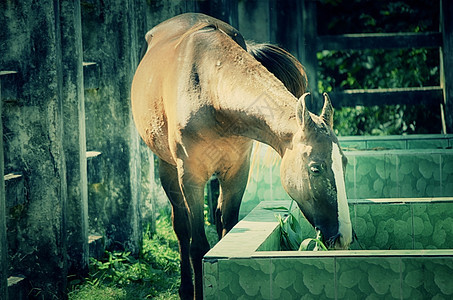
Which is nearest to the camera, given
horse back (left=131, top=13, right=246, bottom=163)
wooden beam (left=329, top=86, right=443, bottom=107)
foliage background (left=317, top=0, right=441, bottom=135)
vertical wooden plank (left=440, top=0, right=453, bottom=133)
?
horse back (left=131, top=13, right=246, bottom=163)

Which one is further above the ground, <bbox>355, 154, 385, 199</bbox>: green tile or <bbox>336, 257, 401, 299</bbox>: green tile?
<bbox>355, 154, 385, 199</bbox>: green tile

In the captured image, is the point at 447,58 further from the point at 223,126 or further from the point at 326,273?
the point at 326,273

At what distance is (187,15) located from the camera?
18.0 ft

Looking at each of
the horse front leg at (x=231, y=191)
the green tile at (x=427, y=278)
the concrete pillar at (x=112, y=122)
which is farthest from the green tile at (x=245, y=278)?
the concrete pillar at (x=112, y=122)

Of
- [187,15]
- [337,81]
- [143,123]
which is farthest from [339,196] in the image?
[337,81]

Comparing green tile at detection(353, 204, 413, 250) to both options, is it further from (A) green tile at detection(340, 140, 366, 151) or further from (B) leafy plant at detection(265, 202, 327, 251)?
(A) green tile at detection(340, 140, 366, 151)

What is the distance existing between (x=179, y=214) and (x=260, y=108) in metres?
1.59

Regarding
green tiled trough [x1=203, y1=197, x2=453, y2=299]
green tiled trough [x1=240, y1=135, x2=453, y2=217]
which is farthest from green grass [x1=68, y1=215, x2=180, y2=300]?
green tiled trough [x1=203, y1=197, x2=453, y2=299]

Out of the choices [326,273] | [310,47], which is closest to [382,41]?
[310,47]

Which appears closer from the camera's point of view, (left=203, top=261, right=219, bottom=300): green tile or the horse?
(left=203, top=261, right=219, bottom=300): green tile

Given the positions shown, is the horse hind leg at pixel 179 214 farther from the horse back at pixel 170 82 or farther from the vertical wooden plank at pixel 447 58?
the vertical wooden plank at pixel 447 58

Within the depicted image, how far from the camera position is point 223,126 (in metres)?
4.30

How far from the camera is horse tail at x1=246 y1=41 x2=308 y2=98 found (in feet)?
15.7

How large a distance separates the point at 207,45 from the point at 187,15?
1.10 metres
